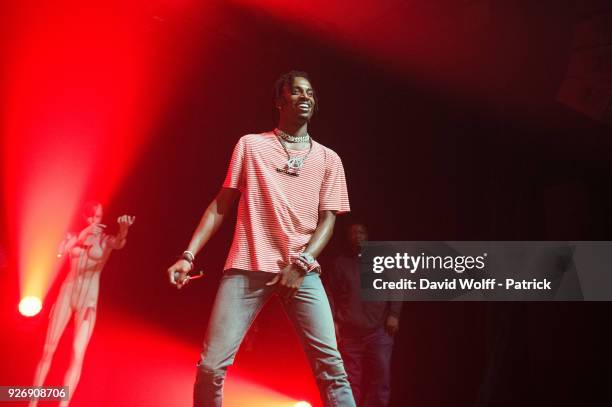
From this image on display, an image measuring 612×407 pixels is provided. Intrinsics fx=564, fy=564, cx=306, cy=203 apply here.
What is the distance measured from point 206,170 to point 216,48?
3.97 ft

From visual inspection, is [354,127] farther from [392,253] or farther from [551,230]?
[551,230]

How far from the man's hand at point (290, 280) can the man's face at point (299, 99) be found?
67 centimetres

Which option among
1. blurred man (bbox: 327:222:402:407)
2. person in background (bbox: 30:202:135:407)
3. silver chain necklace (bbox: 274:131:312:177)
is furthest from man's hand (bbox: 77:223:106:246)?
silver chain necklace (bbox: 274:131:312:177)

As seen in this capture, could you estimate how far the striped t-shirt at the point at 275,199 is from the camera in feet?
6.79

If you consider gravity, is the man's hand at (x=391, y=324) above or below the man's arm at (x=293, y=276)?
above

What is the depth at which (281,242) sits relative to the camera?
2.09 m

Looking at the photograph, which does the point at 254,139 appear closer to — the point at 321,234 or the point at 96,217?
the point at 321,234

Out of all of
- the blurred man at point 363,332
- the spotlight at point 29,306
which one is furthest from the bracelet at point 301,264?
the spotlight at point 29,306

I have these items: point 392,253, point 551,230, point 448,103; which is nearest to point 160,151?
point 392,253

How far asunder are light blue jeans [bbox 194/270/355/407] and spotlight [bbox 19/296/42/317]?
3406 millimetres

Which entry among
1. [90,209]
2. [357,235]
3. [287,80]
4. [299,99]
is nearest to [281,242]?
[299,99]

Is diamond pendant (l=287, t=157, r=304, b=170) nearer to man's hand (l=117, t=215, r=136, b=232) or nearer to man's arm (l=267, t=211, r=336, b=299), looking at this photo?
man's arm (l=267, t=211, r=336, b=299)

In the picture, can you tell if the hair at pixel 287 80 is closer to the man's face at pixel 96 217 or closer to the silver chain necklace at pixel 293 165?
the silver chain necklace at pixel 293 165

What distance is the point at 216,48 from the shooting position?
558 centimetres
